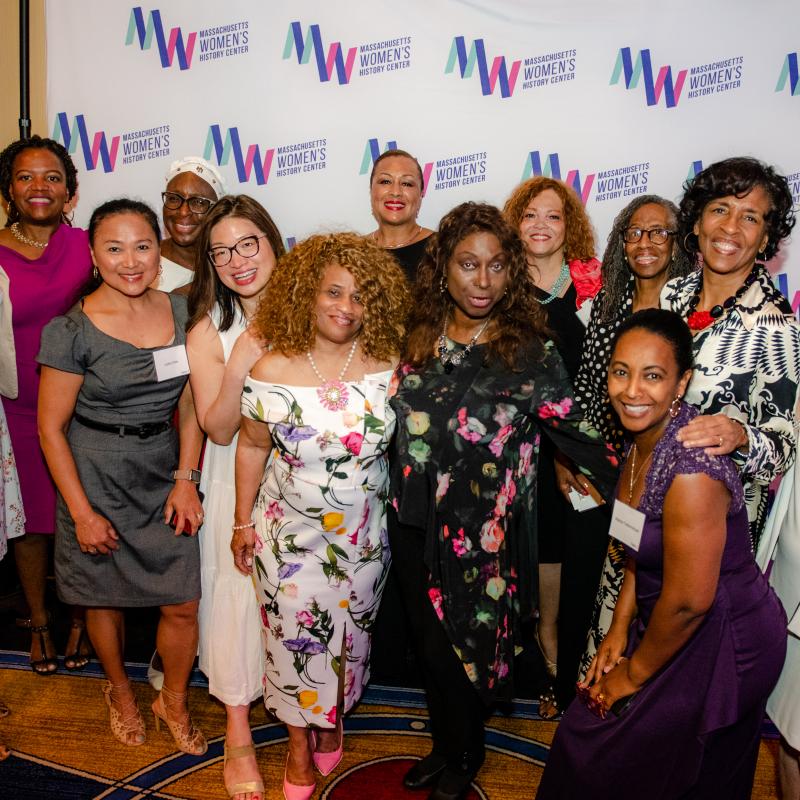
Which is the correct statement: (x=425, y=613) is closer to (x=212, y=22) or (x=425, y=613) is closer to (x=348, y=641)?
(x=348, y=641)

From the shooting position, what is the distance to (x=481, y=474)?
2.14 metres

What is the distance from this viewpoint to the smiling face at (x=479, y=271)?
209 centimetres

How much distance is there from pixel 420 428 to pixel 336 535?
0.41 meters

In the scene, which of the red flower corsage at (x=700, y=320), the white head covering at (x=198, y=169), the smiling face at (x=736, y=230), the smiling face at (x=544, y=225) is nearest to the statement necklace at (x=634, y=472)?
the red flower corsage at (x=700, y=320)

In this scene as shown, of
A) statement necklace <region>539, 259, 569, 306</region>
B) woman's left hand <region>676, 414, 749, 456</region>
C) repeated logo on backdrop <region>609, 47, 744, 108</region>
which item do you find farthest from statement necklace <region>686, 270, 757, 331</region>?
repeated logo on backdrop <region>609, 47, 744, 108</region>

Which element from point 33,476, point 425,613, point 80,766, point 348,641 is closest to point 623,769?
point 425,613

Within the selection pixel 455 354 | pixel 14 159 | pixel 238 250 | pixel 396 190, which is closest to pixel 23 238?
pixel 14 159

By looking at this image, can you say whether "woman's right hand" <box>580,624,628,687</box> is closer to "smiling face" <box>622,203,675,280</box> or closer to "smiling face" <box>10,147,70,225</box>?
"smiling face" <box>622,203,675,280</box>

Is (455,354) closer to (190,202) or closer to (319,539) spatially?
(319,539)

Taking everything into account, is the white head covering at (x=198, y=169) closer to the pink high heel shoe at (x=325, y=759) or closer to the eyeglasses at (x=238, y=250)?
the eyeglasses at (x=238, y=250)

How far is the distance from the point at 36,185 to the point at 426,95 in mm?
2100

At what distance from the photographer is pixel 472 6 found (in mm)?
3992

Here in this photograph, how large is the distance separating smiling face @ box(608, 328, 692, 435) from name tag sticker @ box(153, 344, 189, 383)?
1.43 metres

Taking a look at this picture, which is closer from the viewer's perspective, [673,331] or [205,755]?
[673,331]
